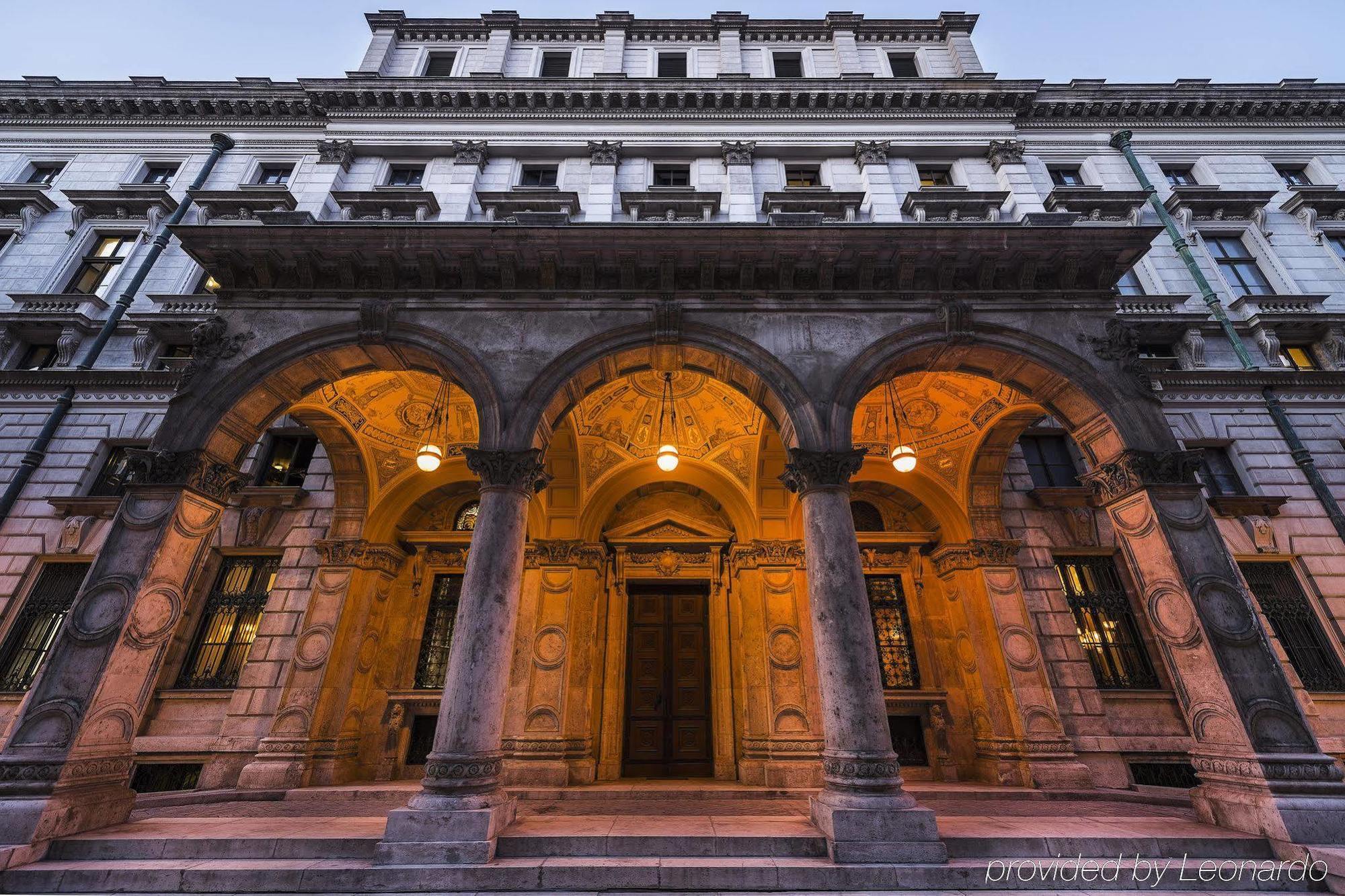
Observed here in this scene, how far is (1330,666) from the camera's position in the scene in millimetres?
10438

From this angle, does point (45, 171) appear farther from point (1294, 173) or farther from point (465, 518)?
point (1294, 173)

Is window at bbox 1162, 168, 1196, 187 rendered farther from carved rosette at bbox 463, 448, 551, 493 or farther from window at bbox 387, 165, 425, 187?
window at bbox 387, 165, 425, 187

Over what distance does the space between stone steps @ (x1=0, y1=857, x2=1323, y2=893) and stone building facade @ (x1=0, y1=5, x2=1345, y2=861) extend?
0.31m

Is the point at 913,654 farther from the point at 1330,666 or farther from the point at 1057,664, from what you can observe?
the point at 1330,666

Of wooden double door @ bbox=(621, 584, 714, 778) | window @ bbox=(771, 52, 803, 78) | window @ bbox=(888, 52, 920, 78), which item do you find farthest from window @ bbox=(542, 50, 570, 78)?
wooden double door @ bbox=(621, 584, 714, 778)

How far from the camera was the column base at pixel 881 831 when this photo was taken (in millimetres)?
5738

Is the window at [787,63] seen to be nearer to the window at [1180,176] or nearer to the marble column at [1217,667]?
the window at [1180,176]

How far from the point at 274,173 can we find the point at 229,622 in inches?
501

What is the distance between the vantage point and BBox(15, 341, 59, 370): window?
13203mm

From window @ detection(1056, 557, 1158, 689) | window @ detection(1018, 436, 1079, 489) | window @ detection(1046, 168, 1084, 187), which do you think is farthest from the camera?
window @ detection(1046, 168, 1084, 187)

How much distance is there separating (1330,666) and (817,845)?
11.8 m

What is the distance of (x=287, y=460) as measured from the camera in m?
12.9

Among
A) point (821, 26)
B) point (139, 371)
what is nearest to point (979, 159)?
point (821, 26)

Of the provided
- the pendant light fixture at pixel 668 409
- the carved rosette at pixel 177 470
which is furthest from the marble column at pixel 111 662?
the pendant light fixture at pixel 668 409
